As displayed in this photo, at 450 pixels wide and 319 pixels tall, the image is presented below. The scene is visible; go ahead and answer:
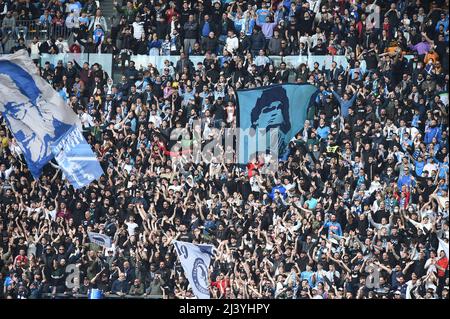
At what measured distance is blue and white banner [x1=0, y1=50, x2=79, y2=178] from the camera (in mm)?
23938

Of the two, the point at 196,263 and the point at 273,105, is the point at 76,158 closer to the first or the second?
the point at 196,263

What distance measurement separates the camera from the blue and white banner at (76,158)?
23.5m

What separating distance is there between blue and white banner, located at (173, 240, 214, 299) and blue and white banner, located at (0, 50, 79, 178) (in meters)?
3.67

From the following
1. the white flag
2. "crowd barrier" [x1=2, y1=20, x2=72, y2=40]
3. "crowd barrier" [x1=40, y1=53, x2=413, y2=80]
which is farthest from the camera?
"crowd barrier" [x1=2, y1=20, x2=72, y2=40]

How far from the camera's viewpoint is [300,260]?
21797 mm

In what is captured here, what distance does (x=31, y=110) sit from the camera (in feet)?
80.0

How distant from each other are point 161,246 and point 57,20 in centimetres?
617

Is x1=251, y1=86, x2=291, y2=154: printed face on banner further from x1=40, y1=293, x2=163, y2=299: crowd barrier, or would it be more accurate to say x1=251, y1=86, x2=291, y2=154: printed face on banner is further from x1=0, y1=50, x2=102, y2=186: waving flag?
x1=40, y1=293, x2=163, y2=299: crowd barrier

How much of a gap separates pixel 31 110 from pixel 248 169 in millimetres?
4701

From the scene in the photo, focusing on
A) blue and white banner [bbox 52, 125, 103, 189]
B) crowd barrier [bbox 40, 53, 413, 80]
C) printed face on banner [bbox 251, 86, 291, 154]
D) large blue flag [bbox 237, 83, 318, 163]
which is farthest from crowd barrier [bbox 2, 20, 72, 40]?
printed face on banner [bbox 251, 86, 291, 154]

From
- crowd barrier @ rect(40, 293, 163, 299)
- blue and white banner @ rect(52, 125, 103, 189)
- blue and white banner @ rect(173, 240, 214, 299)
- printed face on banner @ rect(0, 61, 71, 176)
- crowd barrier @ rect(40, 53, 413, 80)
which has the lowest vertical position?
crowd barrier @ rect(40, 293, 163, 299)

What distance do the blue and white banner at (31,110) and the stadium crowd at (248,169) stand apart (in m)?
0.31

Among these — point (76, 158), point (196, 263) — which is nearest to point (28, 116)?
point (76, 158)
